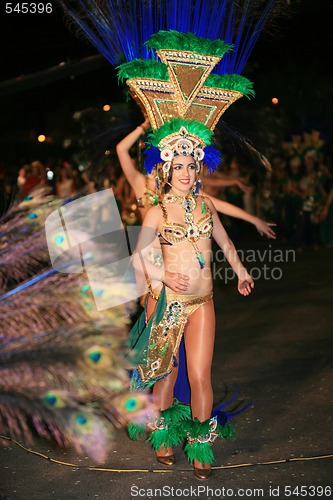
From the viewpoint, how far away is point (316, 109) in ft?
96.6

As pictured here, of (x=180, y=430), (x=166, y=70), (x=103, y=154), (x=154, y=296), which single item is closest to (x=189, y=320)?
(x=154, y=296)

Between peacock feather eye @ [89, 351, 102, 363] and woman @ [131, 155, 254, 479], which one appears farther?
woman @ [131, 155, 254, 479]

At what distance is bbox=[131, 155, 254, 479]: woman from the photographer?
471 centimetres

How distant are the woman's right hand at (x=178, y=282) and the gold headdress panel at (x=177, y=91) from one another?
65cm

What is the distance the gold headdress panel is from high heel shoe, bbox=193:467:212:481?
5.90 ft

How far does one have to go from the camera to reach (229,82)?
4969 millimetres

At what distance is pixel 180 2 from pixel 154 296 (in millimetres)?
1918

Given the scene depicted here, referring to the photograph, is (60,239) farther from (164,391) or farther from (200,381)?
(164,391)

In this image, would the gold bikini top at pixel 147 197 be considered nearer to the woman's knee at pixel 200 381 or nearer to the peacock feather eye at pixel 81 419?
the woman's knee at pixel 200 381

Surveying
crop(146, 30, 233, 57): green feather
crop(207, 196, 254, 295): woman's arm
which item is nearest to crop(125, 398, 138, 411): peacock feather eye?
crop(207, 196, 254, 295): woman's arm

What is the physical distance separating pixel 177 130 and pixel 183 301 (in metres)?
1.04

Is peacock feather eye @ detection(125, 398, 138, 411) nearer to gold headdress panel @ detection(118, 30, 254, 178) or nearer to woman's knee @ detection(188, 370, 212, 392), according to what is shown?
woman's knee @ detection(188, 370, 212, 392)

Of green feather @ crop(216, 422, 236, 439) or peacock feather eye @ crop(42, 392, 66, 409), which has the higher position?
peacock feather eye @ crop(42, 392, 66, 409)

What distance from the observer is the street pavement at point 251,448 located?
14.4 feet
